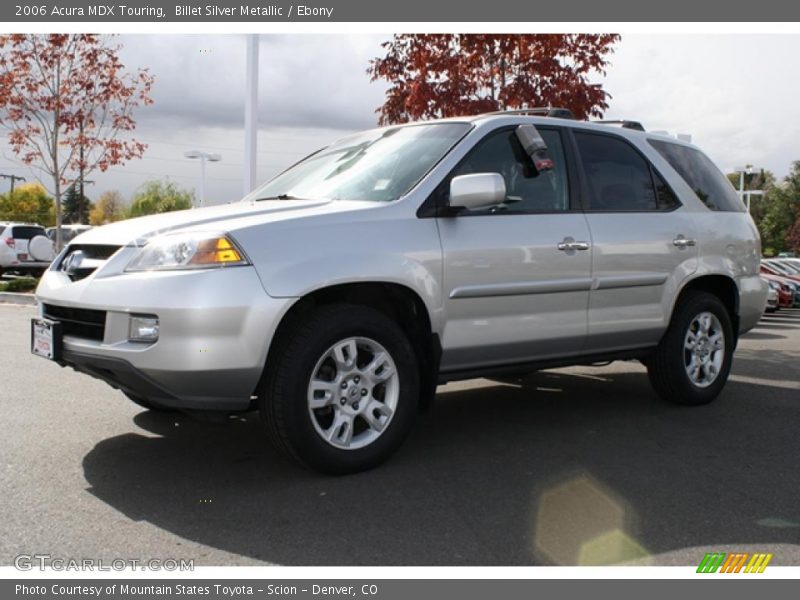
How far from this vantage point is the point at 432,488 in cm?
410

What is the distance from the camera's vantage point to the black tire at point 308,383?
3973mm

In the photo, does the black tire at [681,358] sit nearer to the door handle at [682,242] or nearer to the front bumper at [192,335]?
the door handle at [682,242]

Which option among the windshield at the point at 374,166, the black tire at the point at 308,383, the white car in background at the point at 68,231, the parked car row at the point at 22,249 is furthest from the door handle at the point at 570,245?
the white car in background at the point at 68,231

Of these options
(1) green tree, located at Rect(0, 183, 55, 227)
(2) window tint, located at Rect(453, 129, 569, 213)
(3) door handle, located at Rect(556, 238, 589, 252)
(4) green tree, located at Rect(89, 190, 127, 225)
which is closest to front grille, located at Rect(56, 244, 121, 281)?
(2) window tint, located at Rect(453, 129, 569, 213)

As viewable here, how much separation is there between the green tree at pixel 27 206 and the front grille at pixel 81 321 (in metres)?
80.0

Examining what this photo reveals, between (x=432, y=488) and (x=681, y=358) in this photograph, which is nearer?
(x=432, y=488)

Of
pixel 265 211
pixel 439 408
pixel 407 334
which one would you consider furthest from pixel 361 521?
pixel 439 408

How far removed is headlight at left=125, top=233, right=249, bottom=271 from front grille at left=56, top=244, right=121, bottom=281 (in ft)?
0.85

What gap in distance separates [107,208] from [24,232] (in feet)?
270

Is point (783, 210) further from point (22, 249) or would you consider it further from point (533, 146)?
point (533, 146)

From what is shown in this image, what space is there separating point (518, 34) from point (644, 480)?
685 centimetres

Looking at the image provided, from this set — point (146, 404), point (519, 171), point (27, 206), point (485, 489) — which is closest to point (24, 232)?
point (146, 404)

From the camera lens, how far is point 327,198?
4781 millimetres

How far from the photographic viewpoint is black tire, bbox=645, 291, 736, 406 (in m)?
5.92
